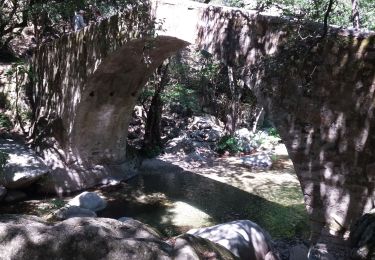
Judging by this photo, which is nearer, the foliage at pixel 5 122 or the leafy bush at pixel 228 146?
the foliage at pixel 5 122

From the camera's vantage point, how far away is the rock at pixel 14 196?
8.13 m

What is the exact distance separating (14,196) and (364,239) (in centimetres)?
689

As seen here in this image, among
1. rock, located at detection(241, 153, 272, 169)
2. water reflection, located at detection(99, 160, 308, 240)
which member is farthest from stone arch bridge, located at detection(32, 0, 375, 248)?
rock, located at detection(241, 153, 272, 169)

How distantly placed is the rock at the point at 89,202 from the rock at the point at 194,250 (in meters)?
5.28

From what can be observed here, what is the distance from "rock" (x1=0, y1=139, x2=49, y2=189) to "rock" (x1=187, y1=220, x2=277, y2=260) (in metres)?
4.31

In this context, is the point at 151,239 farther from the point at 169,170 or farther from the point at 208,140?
the point at 208,140

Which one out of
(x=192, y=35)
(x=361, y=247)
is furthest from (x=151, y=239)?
(x=192, y=35)

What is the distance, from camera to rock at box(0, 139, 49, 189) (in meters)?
8.18

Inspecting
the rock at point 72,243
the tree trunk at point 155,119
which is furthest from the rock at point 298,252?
the tree trunk at point 155,119

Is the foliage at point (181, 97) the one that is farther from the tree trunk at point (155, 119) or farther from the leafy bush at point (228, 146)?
the leafy bush at point (228, 146)

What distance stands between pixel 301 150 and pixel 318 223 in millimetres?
768

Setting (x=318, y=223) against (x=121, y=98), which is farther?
(x=121, y=98)

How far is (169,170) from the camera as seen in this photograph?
10672 mm

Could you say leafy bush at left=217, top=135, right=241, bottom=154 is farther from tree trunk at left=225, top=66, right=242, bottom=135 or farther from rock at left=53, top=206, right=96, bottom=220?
rock at left=53, top=206, right=96, bottom=220
